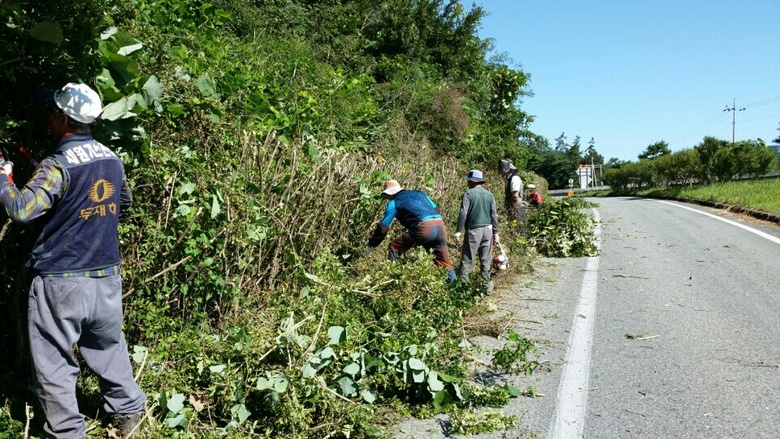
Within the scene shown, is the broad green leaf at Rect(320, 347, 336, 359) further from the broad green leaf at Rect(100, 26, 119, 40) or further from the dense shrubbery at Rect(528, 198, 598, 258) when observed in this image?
the dense shrubbery at Rect(528, 198, 598, 258)

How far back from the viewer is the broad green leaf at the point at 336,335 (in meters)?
4.71

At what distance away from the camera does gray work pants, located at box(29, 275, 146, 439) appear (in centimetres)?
342

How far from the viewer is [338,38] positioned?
18.4 meters

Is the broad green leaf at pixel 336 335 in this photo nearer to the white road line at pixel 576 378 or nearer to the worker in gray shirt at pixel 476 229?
the white road line at pixel 576 378

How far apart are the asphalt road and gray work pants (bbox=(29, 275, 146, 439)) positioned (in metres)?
2.03

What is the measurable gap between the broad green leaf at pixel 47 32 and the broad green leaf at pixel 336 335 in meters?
2.61

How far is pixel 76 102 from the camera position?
357 centimetres

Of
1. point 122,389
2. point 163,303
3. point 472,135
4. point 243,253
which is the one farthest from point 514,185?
point 122,389

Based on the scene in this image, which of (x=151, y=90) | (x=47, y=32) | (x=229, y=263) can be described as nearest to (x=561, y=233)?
(x=229, y=263)

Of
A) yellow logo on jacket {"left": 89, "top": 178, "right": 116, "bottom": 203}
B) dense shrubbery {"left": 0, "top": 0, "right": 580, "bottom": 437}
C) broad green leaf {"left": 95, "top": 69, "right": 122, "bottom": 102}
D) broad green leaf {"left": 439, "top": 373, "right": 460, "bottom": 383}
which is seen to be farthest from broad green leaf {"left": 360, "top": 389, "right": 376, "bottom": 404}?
broad green leaf {"left": 95, "top": 69, "right": 122, "bottom": 102}

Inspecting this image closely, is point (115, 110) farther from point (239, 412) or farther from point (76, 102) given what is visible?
point (239, 412)

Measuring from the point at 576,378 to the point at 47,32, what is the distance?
4.72 metres

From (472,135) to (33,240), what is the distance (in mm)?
14215

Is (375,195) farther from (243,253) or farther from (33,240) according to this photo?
(33,240)
